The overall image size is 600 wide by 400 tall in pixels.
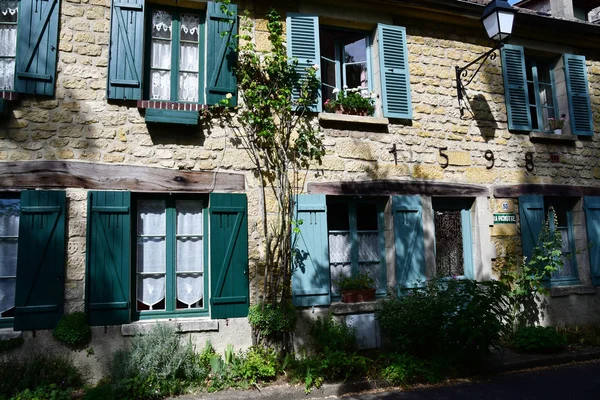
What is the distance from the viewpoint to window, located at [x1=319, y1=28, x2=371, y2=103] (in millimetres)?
6805

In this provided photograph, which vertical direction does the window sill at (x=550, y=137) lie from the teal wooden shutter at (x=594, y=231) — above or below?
above

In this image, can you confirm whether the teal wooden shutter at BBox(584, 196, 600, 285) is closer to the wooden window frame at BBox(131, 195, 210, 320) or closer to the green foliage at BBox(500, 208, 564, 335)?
the green foliage at BBox(500, 208, 564, 335)

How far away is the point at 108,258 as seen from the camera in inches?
207

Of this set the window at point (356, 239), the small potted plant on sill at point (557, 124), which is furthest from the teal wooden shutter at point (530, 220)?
the window at point (356, 239)

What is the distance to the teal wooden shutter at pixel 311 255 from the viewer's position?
5.93 m

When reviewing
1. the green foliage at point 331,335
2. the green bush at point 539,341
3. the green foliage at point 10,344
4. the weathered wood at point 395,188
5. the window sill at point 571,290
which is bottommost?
the green bush at point 539,341

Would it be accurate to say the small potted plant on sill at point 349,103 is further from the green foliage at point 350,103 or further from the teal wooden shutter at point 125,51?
the teal wooden shutter at point 125,51

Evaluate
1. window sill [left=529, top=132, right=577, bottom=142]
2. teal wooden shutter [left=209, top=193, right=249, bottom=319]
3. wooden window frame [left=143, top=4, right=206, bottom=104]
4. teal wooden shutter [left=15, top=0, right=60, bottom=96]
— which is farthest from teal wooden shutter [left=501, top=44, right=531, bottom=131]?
teal wooden shutter [left=15, top=0, right=60, bottom=96]

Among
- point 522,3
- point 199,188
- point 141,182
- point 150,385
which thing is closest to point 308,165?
point 199,188

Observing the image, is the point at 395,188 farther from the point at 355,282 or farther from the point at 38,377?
the point at 38,377

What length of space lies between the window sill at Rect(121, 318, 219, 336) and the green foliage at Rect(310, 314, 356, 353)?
4.12 feet

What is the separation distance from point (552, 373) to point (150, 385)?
4.77 meters

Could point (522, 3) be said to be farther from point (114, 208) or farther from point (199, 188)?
point (114, 208)

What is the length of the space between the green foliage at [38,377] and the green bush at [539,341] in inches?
222
